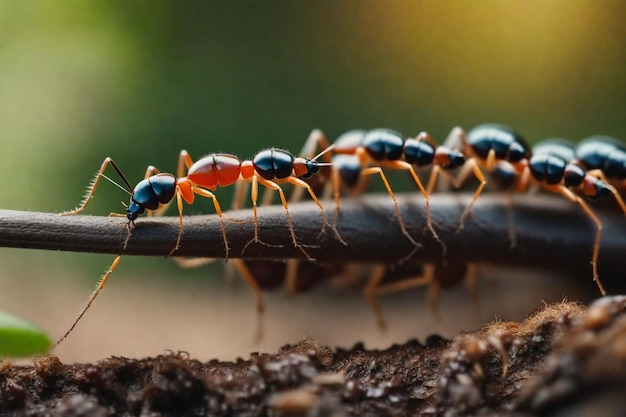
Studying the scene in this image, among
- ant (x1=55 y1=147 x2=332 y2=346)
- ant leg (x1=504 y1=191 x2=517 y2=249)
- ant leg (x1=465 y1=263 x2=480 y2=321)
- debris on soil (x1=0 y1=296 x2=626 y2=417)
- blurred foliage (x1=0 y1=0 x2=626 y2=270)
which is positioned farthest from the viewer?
blurred foliage (x1=0 y1=0 x2=626 y2=270)

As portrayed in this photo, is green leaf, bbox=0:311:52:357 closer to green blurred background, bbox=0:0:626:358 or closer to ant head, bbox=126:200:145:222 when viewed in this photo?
ant head, bbox=126:200:145:222

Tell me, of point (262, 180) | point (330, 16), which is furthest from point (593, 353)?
point (330, 16)

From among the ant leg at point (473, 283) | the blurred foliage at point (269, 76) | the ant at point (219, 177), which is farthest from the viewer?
the blurred foliage at point (269, 76)

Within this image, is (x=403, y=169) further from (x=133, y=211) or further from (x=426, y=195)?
(x=133, y=211)

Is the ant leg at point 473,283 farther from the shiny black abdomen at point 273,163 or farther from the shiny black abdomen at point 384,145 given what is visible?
the shiny black abdomen at point 273,163

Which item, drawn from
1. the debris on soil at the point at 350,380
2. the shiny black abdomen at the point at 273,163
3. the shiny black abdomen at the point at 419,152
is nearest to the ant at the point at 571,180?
the shiny black abdomen at the point at 419,152

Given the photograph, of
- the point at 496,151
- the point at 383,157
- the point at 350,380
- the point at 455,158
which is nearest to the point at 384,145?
the point at 383,157

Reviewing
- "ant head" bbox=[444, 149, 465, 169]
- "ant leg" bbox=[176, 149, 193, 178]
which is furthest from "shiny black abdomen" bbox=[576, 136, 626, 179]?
"ant leg" bbox=[176, 149, 193, 178]

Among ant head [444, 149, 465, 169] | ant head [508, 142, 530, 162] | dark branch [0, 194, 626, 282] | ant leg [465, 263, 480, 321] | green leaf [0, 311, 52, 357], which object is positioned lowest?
green leaf [0, 311, 52, 357]
